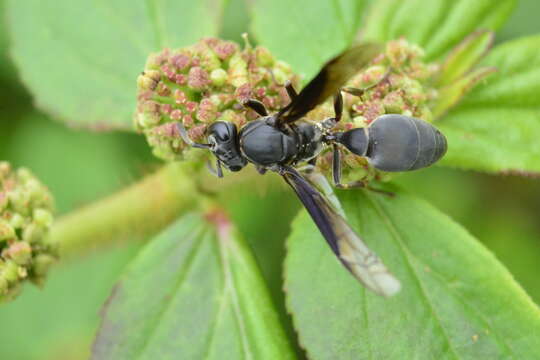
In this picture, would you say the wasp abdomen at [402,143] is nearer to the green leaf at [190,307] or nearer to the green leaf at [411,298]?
the green leaf at [411,298]

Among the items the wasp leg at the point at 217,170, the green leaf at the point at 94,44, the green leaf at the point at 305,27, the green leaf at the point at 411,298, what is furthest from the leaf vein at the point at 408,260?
the green leaf at the point at 94,44

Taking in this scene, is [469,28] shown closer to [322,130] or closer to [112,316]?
[322,130]

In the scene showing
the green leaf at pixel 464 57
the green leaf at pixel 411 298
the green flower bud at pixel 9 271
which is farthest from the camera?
the green leaf at pixel 464 57

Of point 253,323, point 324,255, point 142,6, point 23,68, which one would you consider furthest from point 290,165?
point 23,68

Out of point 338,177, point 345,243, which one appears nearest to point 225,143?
point 338,177

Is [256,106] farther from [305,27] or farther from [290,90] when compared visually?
[305,27]

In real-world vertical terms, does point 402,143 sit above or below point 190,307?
above

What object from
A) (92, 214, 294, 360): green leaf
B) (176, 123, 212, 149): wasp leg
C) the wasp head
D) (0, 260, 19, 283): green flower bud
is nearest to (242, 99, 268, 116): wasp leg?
the wasp head
